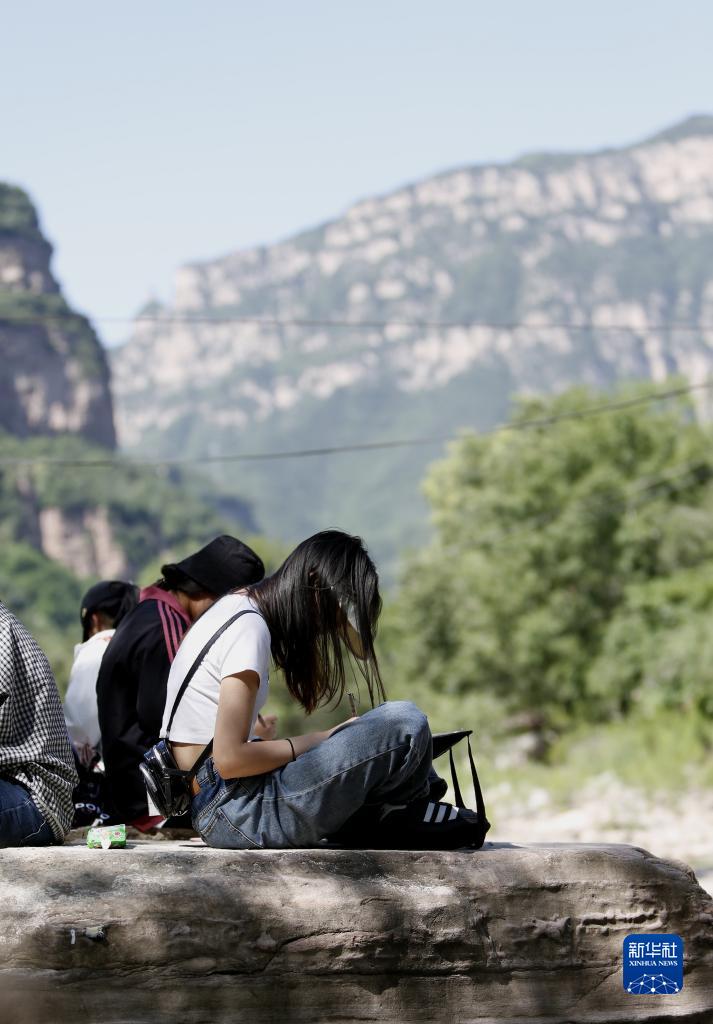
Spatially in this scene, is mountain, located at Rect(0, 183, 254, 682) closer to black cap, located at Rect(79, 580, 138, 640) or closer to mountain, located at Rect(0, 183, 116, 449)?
mountain, located at Rect(0, 183, 116, 449)

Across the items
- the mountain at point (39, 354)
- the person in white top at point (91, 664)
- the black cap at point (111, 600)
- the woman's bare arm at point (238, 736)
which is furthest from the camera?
the mountain at point (39, 354)

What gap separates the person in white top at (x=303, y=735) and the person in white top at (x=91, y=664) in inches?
60.3

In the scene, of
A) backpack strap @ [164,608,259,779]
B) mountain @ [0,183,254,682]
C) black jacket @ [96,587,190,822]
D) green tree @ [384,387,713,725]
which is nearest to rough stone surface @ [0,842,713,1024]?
backpack strap @ [164,608,259,779]

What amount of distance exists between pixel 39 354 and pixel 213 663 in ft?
475

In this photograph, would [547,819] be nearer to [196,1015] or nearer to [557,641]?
[557,641]

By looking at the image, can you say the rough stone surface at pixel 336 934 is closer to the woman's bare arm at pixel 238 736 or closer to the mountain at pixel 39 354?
the woman's bare arm at pixel 238 736

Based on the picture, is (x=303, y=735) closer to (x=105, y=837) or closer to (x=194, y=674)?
(x=194, y=674)

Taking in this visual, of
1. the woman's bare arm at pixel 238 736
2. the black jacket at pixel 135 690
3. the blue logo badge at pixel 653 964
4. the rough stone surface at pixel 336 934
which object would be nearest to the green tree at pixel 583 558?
the black jacket at pixel 135 690

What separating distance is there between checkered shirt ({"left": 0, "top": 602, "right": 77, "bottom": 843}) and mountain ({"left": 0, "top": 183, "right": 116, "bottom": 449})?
5428 inches

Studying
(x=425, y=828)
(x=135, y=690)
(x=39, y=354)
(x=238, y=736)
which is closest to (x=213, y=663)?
(x=238, y=736)

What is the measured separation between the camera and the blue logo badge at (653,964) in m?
4.49

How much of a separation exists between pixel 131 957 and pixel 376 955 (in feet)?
2.41

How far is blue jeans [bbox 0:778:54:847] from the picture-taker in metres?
4.23

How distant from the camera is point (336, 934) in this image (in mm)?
4207
